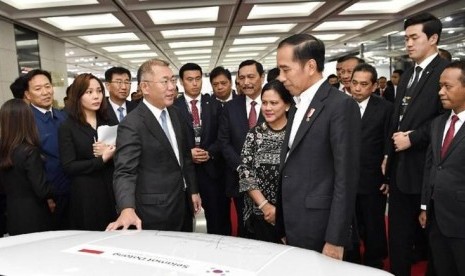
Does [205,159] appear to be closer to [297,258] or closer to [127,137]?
[127,137]

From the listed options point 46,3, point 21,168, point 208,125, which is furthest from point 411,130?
point 46,3

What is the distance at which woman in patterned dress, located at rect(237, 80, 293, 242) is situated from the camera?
236 centimetres

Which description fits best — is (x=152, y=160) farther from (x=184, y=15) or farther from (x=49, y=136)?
(x=184, y=15)

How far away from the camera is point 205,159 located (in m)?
3.31

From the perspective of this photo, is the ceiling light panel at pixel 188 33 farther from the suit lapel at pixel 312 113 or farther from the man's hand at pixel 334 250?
the man's hand at pixel 334 250

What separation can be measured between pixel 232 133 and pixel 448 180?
1.69m

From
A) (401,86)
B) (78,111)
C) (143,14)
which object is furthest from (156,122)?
(143,14)

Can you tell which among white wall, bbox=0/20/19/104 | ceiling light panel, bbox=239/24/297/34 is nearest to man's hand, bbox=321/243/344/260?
white wall, bbox=0/20/19/104

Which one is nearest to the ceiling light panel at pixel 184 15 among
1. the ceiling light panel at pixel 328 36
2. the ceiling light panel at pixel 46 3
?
the ceiling light panel at pixel 46 3

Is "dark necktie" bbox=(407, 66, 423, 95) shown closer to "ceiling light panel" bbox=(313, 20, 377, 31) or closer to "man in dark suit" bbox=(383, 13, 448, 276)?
"man in dark suit" bbox=(383, 13, 448, 276)

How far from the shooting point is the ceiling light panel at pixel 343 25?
825 cm

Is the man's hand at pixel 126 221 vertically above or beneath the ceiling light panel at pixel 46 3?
beneath

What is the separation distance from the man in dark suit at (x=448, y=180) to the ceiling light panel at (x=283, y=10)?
4.50 metres

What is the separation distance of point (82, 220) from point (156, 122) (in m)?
0.99
